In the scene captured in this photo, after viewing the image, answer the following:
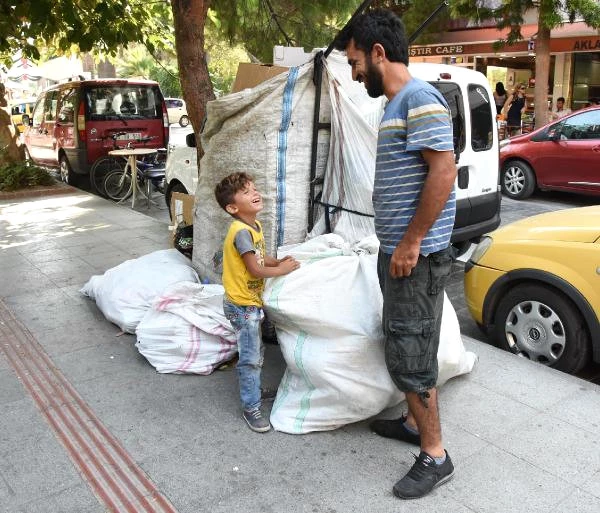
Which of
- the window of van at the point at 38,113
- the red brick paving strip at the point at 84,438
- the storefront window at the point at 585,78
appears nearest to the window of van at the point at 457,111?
the red brick paving strip at the point at 84,438

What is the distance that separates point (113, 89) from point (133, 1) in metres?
2.45

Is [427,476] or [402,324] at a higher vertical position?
[402,324]

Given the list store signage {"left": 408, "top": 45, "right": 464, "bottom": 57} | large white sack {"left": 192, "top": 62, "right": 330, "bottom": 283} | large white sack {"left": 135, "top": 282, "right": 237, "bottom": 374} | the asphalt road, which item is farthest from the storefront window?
large white sack {"left": 135, "top": 282, "right": 237, "bottom": 374}

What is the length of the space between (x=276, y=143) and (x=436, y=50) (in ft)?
63.8

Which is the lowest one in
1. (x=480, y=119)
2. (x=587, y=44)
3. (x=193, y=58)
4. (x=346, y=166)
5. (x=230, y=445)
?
(x=230, y=445)

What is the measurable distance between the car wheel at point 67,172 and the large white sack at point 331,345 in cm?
990

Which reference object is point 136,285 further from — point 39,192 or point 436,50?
point 436,50

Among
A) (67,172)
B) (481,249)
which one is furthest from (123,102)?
(481,249)

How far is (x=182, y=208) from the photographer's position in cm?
629

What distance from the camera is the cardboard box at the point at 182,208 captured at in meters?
6.08

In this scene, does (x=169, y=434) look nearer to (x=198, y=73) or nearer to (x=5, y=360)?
(x=5, y=360)

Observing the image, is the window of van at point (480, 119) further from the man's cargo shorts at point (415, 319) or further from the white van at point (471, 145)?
the man's cargo shorts at point (415, 319)

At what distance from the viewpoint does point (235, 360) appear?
4.09 metres

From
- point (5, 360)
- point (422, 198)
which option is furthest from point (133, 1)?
point (422, 198)
